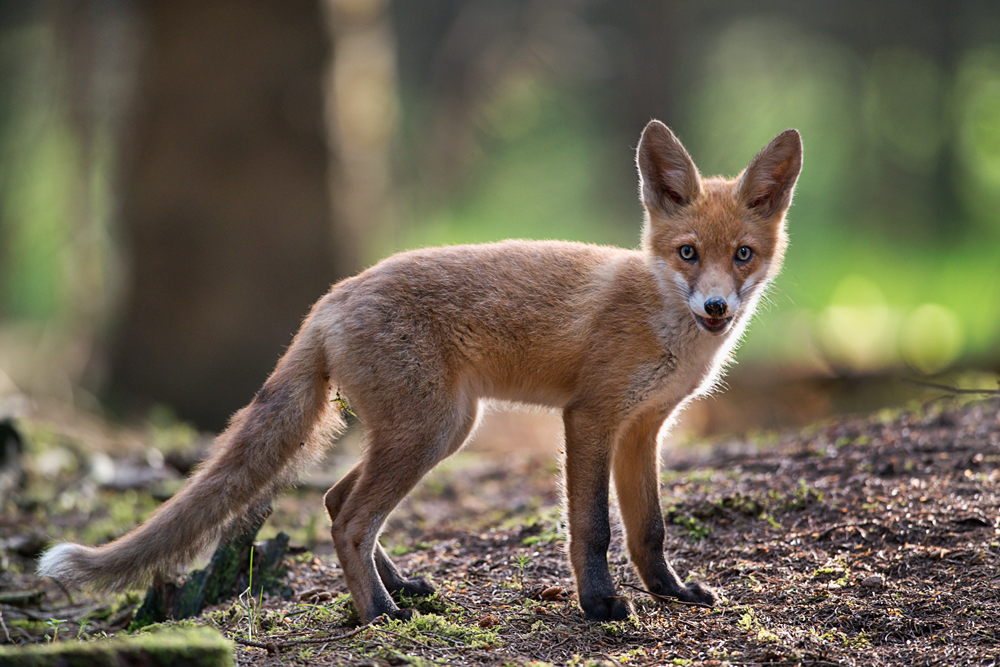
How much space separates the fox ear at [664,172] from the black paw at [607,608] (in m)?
2.07

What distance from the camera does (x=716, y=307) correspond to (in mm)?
3986

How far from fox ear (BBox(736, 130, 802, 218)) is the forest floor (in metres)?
1.72

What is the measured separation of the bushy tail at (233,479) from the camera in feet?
12.1

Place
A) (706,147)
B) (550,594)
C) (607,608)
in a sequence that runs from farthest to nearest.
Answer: (706,147), (550,594), (607,608)

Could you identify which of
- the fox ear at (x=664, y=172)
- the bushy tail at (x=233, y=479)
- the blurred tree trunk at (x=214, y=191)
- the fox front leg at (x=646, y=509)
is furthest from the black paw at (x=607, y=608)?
the blurred tree trunk at (x=214, y=191)

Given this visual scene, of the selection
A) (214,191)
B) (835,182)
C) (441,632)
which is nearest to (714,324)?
(441,632)

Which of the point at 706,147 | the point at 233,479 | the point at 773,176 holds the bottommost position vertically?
the point at 233,479

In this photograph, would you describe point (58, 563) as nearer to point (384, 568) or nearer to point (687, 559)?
point (384, 568)

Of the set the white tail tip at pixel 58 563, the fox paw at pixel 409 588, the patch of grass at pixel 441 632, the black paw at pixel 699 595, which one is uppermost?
the white tail tip at pixel 58 563

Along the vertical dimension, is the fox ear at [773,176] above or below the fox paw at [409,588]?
above

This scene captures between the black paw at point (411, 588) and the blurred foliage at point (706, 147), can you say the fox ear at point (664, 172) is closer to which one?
the blurred foliage at point (706, 147)

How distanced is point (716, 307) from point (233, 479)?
2.47m

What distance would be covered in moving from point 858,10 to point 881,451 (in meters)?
19.8

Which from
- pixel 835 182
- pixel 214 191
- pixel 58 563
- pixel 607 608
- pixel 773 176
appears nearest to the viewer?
pixel 58 563
